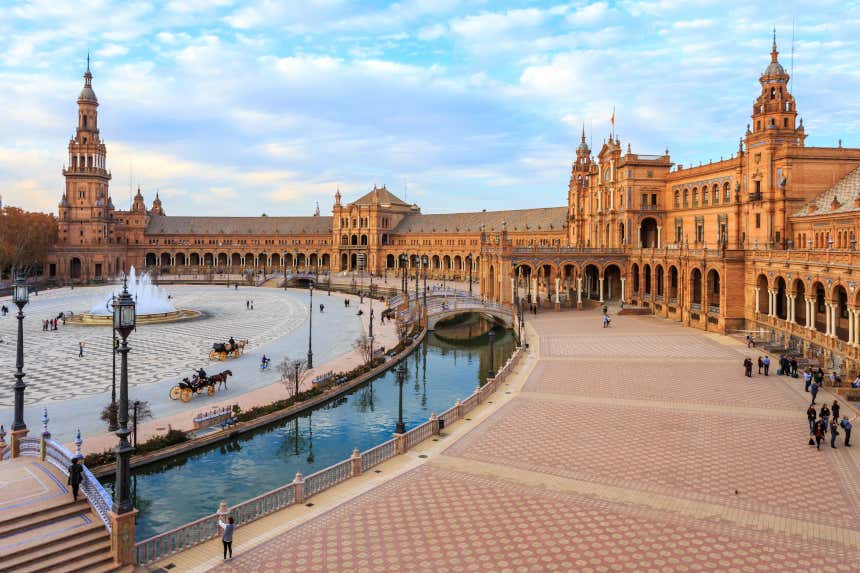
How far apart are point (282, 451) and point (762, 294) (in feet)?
139

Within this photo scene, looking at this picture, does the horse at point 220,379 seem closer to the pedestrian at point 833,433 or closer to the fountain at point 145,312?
the fountain at point 145,312

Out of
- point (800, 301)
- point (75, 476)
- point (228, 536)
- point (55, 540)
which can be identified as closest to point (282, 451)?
point (75, 476)

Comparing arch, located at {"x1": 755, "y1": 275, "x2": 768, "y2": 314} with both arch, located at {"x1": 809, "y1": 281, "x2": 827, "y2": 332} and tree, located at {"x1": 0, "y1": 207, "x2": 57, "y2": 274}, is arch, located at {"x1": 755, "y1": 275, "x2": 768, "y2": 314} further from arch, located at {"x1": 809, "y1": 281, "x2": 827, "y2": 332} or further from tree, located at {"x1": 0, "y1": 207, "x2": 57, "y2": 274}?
tree, located at {"x1": 0, "y1": 207, "x2": 57, "y2": 274}

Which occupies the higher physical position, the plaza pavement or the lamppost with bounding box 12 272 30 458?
the lamppost with bounding box 12 272 30 458

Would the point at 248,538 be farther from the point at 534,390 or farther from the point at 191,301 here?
the point at 191,301

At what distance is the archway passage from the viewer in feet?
261

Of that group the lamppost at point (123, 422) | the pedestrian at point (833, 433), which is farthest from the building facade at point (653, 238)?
the lamppost at point (123, 422)

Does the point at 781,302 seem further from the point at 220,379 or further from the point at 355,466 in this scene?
the point at 355,466

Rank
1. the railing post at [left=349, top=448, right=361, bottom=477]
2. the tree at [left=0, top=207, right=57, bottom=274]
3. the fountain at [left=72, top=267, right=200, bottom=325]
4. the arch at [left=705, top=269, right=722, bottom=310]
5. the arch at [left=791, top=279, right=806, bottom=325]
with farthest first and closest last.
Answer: the tree at [left=0, top=207, right=57, bottom=274] < the fountain at [left=72, top=267, right=200, bottom=325] < the arch at [left=705, top=269, right=722, bottom=310] < the arch at [left=791, top=279, right=806, bottom=325] < the railing post at [left=349, top=448, right=361, bottom=477]

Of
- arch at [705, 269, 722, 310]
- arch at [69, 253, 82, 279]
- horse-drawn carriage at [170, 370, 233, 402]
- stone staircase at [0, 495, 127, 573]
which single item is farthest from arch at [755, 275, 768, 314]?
arch at [69, 253, 82, 279]

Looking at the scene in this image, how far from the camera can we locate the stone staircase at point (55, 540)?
1502 centimetres

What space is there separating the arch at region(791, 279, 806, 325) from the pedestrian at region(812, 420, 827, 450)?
84.3 feet

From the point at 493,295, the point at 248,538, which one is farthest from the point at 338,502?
the point at 493,295

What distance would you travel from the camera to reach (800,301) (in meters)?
52.2
